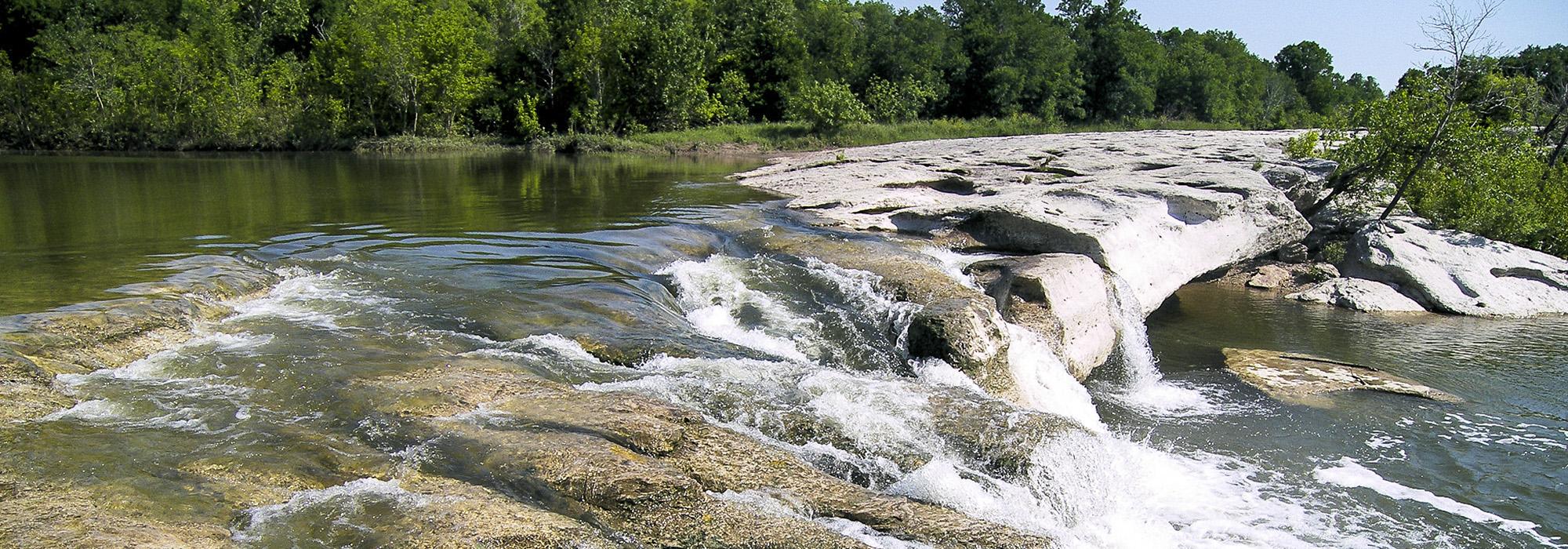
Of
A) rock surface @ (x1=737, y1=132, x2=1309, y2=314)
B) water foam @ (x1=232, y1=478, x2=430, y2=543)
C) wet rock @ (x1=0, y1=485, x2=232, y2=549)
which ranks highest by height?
rock surface @ (x1=737, y1=132, x2=1309, y2=314)

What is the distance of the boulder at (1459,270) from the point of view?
14.5m

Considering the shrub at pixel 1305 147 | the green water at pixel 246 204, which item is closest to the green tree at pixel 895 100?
the green water at pixel 246 204

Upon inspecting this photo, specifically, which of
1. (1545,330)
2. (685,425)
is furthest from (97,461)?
(1545,330)

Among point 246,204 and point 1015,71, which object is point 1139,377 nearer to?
point 246,204

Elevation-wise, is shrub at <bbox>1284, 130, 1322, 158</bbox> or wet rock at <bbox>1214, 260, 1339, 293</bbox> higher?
shrub at <bbox>1284, 130, 1322, 158</bbox>

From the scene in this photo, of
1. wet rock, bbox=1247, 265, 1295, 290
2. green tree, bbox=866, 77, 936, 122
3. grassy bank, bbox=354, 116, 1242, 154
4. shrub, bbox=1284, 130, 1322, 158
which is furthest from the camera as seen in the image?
green tree, bbox=866, 77, 936, 122

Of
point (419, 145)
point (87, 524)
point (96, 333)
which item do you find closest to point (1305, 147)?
point (96, 333)

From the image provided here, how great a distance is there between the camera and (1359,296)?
48.7 feet


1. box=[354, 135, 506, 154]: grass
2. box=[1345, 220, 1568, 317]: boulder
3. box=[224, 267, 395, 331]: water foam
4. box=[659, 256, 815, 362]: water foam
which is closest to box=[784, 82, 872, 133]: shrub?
box=[354, 135, 506, 154]: grass

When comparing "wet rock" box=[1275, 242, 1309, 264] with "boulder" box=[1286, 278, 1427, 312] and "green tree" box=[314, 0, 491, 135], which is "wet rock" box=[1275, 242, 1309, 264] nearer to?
"boulder" box=[1286, 278, 1427, 312]

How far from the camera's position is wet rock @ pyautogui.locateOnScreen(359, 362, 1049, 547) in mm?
4461

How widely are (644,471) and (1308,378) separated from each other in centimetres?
846

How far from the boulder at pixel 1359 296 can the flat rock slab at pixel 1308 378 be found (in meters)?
4.85

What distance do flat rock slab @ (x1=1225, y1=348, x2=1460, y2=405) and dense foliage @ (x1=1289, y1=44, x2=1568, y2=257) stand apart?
355 inches
